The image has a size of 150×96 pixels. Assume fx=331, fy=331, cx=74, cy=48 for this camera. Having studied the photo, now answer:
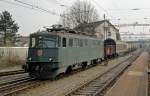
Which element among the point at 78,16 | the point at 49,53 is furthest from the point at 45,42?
the point at 78,16

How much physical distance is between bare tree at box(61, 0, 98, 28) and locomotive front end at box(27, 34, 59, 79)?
1852 inches

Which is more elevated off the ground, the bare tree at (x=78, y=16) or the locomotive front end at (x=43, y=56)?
the bare tree at (x=78, y=16)

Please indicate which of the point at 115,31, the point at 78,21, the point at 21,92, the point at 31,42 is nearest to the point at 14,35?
the point at 78,21

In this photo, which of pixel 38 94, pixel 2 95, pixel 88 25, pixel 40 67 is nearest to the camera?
pixel 2 95

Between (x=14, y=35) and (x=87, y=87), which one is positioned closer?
(x=87, y=87)

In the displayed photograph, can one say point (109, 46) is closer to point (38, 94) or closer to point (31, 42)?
point (31, 42)

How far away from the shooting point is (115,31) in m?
103

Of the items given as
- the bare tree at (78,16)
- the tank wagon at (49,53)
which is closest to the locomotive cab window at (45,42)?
the tank wagon at (49,53)

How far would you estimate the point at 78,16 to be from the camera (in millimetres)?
71625

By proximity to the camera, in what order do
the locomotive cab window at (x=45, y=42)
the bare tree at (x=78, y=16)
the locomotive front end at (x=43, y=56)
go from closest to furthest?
the locomotive front end at (x=43, y=56), the locomotive cab window at (x=45, y=42), the bare tree at (x=78, y=16)

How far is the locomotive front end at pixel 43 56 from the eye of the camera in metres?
19.9

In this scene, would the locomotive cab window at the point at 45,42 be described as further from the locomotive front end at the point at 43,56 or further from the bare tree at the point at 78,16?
the bare tree at the point at 78,16

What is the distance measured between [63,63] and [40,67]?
183 cm

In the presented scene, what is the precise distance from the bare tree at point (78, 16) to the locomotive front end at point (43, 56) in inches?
1852
